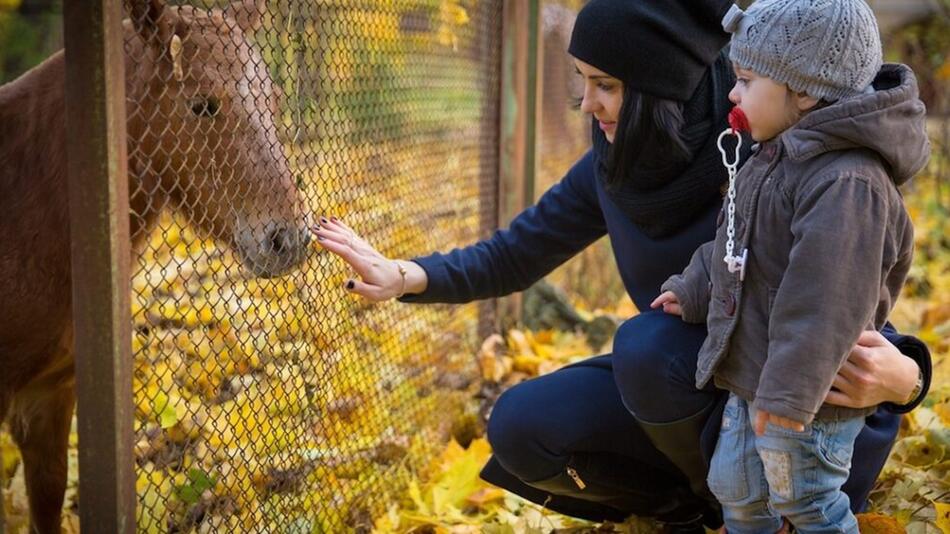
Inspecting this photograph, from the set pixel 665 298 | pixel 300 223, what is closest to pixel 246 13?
pixel 300 223

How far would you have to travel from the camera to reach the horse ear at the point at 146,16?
2.63m

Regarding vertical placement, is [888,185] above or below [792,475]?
above

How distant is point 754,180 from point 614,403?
0.91 meters

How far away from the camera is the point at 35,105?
9.84 ft

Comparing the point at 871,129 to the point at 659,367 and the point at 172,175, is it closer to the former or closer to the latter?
the point at 659,367

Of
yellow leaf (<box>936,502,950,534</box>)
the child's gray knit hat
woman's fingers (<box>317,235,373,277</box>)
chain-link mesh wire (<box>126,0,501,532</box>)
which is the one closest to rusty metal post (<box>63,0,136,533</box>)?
chain-link mesh wire (<box>126,0,501,532</box>)

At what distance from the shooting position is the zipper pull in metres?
3.11

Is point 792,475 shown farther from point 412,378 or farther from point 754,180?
point 412,378

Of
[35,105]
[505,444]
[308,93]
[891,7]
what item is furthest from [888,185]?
[891,7]

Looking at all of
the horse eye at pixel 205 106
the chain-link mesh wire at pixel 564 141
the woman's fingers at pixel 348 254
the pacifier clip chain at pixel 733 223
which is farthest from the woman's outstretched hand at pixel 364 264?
the chain-link mesh wire at pixel 564 141

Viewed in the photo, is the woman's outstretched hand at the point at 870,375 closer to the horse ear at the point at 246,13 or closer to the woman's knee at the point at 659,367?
the woman's knee at the point at 659,367

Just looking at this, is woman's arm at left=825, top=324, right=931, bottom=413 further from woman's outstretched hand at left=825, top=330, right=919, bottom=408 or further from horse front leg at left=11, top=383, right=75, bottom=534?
horse front leg at left=11, top=383, right=75, bottom=534

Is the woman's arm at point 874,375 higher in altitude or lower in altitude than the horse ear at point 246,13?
lower

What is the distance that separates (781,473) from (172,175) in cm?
179
